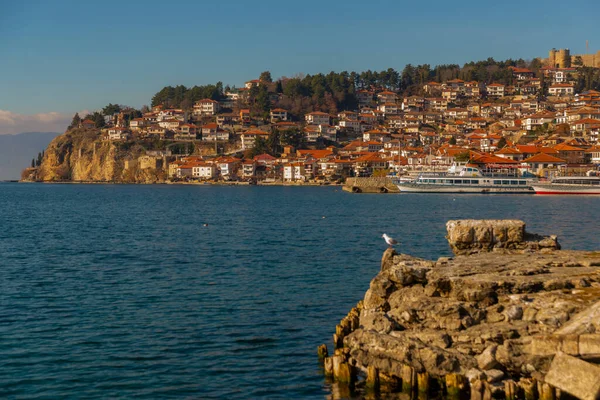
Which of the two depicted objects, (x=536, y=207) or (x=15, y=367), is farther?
(x=536, y=207)

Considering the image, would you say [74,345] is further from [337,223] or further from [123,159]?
[123,159]

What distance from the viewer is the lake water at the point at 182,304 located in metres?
13.3

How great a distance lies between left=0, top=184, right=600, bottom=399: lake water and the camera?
13.3m

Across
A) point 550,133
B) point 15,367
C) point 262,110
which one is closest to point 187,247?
point 15,367

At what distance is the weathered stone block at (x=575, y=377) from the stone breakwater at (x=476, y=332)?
15mm

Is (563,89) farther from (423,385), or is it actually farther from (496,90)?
(423,385)

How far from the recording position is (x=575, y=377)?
10969 mm

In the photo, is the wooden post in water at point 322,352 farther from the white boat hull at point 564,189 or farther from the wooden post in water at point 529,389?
the white boat hull at point 564,189

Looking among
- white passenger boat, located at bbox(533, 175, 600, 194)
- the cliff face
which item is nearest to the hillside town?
the cliff face

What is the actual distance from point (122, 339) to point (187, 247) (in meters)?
17.4

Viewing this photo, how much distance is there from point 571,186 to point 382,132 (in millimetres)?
70686

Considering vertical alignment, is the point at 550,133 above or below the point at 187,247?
above

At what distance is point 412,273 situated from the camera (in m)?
15.4

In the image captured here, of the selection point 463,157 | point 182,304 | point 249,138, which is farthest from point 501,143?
point 182,304
